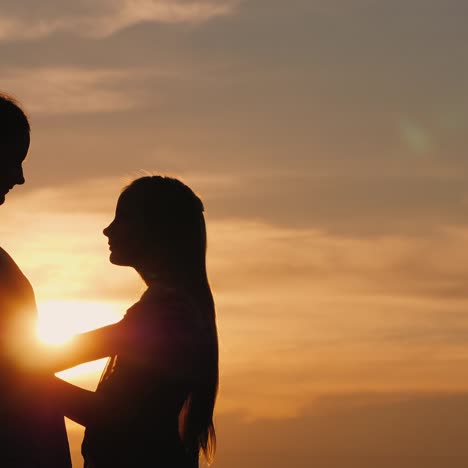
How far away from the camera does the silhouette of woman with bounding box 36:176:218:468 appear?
851 cm

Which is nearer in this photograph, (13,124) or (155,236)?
(13,124)

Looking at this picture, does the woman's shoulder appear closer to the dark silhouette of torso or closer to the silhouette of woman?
the silhouette of woman

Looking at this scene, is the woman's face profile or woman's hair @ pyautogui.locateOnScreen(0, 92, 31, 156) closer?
woman's hair @ pyautogui.locateOnScreen(0, 92, 31, 156)

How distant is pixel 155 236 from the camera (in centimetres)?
877

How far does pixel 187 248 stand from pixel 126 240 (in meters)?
0.43

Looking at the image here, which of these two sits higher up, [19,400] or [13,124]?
[13,124]

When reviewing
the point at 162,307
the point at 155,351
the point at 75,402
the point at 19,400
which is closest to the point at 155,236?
the point at 162,307

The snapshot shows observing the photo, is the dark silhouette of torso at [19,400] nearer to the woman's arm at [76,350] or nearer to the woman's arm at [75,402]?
the woman's arm at [76,350]

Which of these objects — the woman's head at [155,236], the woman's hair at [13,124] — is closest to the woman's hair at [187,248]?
the woman's head at [155,236]

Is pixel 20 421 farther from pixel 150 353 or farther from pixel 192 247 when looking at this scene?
pixel 192 247

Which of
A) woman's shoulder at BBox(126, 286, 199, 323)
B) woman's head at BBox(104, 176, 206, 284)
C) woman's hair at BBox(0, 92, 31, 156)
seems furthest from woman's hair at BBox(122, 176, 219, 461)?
woman's hair at BBox(0, 92, 31, 156)

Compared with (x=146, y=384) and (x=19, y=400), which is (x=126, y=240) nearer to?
(x=146, y=384)

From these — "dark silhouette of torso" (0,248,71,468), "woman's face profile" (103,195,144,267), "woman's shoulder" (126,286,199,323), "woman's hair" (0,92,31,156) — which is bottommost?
"dark silhouette of torso" (0,248,71,468)

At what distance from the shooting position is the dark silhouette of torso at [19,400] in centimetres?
790
